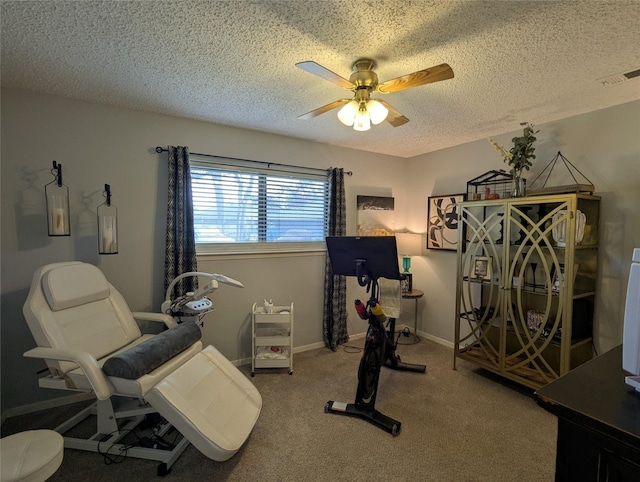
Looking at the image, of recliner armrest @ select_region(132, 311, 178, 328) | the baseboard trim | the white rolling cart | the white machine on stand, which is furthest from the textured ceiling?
the baseboard trim

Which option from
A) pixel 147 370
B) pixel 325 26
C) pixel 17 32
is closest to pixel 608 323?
pixel 325 26

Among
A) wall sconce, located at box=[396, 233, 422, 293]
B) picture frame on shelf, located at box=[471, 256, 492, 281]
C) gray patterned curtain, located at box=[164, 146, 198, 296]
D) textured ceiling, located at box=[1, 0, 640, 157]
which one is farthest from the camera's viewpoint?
wall sconce, located at box=[396, 233, 422, 293]

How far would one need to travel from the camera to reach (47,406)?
2350 millimetres

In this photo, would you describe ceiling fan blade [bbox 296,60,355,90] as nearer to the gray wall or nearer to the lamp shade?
the gray wall

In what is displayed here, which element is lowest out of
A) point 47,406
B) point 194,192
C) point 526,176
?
point 47,406

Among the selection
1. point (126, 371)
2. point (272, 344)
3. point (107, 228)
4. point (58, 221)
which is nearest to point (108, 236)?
point (107, 228)

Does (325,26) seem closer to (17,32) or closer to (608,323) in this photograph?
(17,32)

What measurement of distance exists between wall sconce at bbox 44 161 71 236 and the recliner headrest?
0.31 metres

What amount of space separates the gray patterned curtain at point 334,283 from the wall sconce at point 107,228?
2.09 m

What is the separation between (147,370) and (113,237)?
1218 millimetres

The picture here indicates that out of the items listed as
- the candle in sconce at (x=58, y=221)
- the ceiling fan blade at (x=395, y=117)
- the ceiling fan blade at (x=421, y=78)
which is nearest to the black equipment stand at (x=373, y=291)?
the ceiling fan blade at (x=395, y=117)

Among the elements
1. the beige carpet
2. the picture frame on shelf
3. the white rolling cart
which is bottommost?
the beige carpet

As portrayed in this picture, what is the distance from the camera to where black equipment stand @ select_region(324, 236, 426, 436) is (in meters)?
2.20

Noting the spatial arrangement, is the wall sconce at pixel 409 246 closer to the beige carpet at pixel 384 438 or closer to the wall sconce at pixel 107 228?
the beige carpet at pixel 384 438
